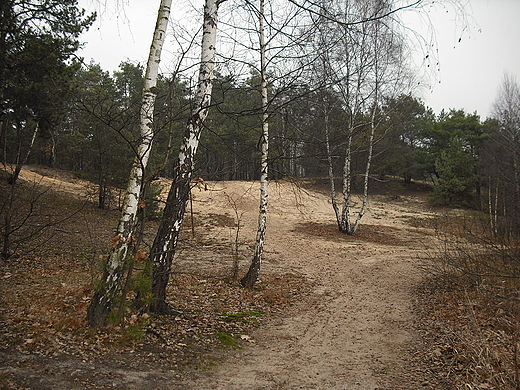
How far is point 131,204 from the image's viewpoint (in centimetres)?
452

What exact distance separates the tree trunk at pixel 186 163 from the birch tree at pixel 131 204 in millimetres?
588

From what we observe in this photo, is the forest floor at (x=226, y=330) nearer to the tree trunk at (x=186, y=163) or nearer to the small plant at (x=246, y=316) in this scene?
the small plant at (x=246, y=316)

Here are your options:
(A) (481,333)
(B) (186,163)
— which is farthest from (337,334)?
(B) (186,163)

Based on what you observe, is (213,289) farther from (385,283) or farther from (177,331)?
(385,283)

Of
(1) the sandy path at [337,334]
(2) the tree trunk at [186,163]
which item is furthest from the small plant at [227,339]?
(2) the tree trunk at [186,163]

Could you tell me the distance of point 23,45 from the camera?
37.4ft

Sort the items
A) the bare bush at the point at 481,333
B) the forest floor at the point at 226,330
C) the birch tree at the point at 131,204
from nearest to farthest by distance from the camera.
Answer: the bare bush at the point at 481,333 → the forest floor at the point at 226,330 → the birch tree at the point at 131,204

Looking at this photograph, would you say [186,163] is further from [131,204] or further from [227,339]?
[227,339]

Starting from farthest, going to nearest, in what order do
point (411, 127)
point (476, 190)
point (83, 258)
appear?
point (411, 127)
point (476, 190)
point (83, 258)

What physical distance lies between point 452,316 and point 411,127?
4151cm

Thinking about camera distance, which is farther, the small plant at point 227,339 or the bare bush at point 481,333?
the small plant at point 227,339

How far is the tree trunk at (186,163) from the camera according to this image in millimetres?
5133

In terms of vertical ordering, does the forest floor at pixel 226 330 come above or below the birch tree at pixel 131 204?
below

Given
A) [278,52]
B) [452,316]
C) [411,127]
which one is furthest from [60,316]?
Answer: [411,127]
